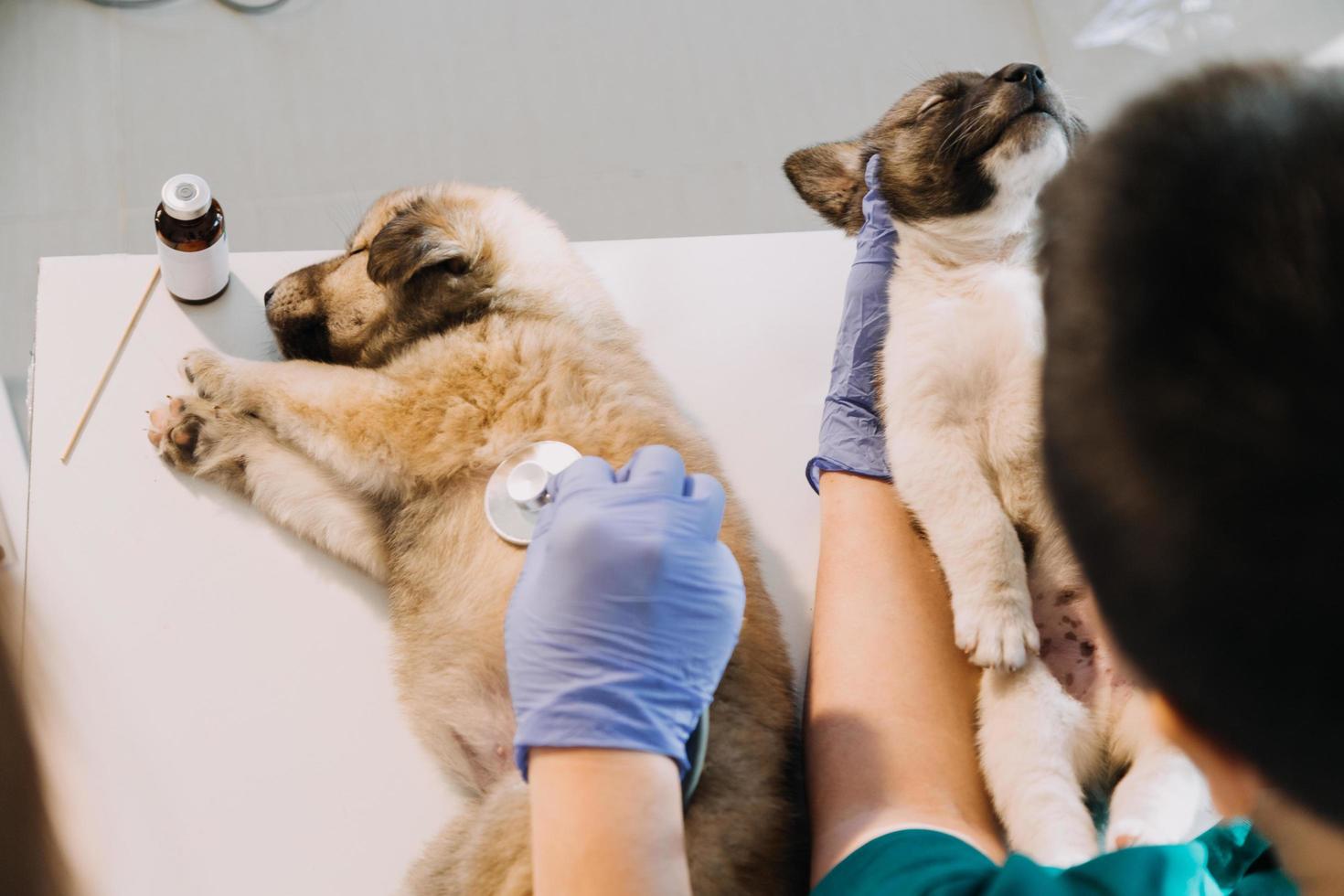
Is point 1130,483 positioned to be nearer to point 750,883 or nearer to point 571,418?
point 750,883

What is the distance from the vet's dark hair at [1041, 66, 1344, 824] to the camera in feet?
1.77

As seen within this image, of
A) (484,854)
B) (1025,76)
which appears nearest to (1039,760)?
(484,854)

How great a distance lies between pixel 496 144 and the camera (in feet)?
9.03

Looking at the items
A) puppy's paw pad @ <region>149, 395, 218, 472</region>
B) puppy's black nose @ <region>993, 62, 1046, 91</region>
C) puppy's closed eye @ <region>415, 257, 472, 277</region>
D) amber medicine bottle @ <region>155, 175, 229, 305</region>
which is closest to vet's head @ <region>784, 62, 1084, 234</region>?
puppy's black nose @ <region>993, 62, 1046, 91</region>

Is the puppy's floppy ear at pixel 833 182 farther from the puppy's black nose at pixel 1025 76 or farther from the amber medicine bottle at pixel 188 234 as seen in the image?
the amber medicine bottle at pixel 188 234

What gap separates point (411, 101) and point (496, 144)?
0.84ft

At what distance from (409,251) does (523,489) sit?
53cm

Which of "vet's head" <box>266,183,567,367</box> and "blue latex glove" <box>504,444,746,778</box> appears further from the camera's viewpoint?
"vet's head" <box>266,183,567,367</box>

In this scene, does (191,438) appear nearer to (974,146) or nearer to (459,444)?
(459,444)

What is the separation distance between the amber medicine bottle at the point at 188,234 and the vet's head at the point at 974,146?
0.98m

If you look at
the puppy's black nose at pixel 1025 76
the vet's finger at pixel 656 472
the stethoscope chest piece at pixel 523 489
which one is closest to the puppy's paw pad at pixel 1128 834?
the vet's finger at pixel 656 472

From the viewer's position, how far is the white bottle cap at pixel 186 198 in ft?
5.31

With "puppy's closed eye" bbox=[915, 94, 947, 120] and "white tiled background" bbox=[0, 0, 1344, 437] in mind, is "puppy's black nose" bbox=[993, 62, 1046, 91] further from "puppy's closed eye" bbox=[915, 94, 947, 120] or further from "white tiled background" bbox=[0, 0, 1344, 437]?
"white tiled background" bbox=[0, 0, 1344, 437]

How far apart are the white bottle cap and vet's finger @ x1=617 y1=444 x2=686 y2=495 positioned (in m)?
0.82
